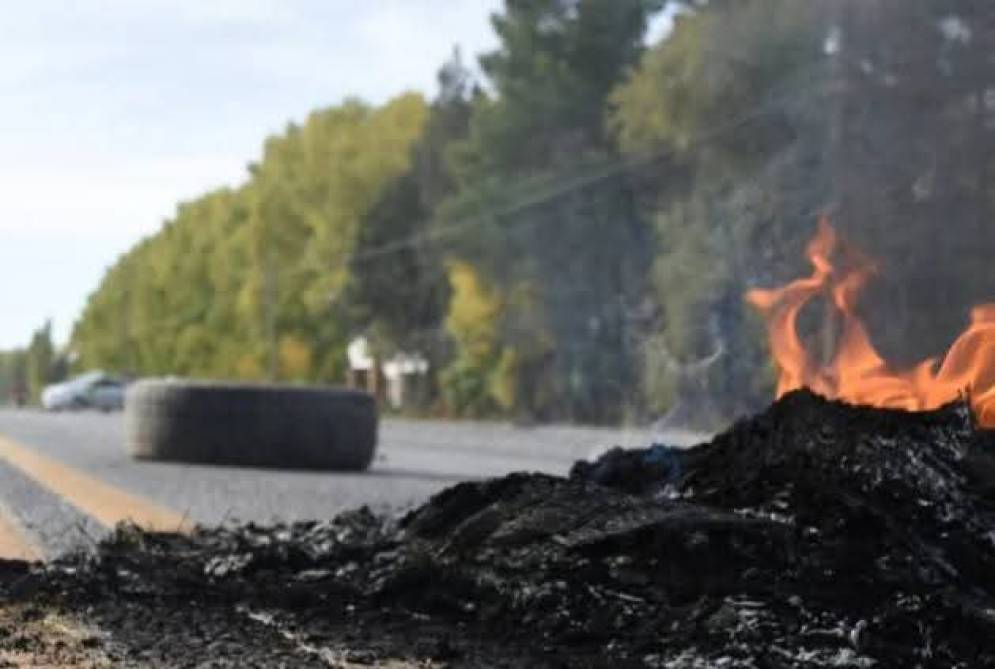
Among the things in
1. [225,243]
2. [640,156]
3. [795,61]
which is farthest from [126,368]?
[795,61]

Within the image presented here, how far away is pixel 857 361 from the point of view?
980 centimetres

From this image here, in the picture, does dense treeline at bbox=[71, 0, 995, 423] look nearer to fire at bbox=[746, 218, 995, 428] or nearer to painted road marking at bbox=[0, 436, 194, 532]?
fire at bbox=[746, 218, 995, 428]

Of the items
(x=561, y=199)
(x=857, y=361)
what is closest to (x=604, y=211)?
(x=561, y=199)

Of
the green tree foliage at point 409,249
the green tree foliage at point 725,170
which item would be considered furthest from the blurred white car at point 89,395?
the green tree foliage at point 725,170

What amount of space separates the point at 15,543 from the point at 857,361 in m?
5.17

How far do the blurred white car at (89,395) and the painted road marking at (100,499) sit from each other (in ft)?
120

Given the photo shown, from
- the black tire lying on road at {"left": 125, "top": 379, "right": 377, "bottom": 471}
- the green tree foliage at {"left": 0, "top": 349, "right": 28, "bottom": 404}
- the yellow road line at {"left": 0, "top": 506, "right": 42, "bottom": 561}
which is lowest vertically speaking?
the yellow road line at {"left": 0, "top": 506, "right": 42, "bottom": 561}

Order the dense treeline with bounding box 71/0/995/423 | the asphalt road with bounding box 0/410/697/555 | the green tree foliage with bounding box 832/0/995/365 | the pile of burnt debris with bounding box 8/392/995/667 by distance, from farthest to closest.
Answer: the dense treeline with bounding box 71/0/995/423
the green tree foliage with bounding box 832/0/995/365
the asphalt road with bounding box 0/410/697/555
the pile of burnt debris with bounding box 8/392/995/667

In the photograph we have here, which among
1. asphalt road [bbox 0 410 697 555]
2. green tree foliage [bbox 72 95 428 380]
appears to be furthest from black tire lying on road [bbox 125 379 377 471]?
green tree foliage [bbox 72 95 428 380]

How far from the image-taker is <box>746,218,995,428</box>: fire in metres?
8.38

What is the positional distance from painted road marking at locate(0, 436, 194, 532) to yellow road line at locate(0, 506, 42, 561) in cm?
55

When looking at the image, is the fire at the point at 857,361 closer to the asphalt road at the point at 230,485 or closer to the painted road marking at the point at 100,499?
the asphalt road at the point at 230,485

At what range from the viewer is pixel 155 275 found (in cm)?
9319

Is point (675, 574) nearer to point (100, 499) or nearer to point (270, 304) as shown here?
point (100, 499)
